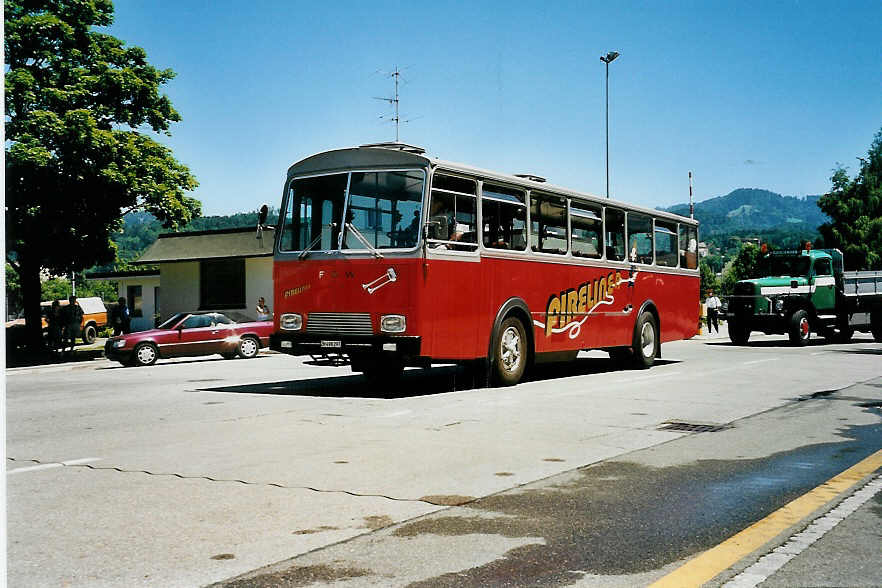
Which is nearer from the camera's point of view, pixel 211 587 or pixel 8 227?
pixel 211 587

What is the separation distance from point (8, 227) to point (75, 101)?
3.96m

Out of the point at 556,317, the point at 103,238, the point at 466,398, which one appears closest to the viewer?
the point at 466,398

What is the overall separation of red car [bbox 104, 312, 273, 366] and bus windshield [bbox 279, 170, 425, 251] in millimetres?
10673

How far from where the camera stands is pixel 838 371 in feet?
53.4

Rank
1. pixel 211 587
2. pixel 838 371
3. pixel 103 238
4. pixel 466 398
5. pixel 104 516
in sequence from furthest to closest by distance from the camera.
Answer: pixel 103 238 → pixel 838 371 → pixel 466 398 → pixel 104 516 → pixel 211 587

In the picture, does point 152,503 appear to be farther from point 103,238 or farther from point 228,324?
point 103,238

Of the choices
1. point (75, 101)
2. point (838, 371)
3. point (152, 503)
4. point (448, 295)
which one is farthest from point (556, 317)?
point (75, 101)

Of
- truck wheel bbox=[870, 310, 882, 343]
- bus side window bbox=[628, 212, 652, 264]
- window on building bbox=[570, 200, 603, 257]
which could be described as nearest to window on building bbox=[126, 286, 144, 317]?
truck wheel bbox=[870, 310, 882, 343]

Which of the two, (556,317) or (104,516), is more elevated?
(556,317)

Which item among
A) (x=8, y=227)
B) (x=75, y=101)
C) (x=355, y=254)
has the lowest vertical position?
(x=355, y=254)

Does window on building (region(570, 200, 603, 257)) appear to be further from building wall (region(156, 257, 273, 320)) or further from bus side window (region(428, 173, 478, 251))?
building wall (region(156, 257, 273, 320))

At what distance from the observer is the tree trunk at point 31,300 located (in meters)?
26.4

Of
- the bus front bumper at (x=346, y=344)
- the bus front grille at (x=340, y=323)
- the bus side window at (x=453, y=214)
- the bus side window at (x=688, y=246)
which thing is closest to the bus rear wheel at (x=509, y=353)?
the bus side window at (x=453, y=214)

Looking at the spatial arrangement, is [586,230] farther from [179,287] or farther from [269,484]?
[179,287]
